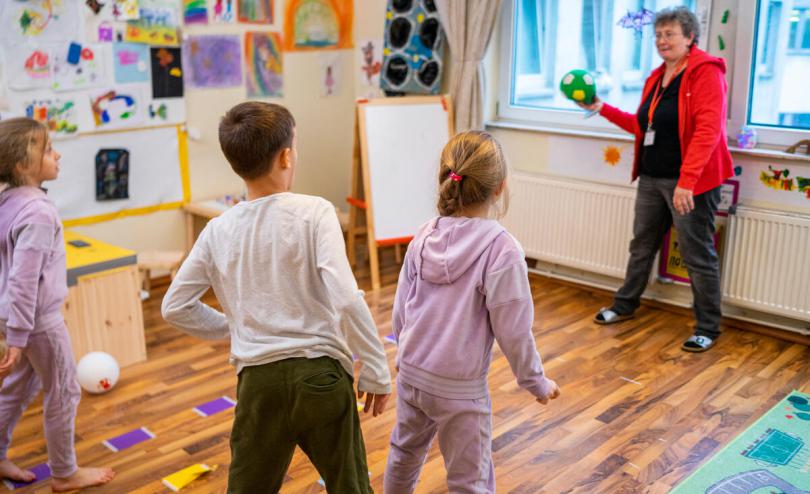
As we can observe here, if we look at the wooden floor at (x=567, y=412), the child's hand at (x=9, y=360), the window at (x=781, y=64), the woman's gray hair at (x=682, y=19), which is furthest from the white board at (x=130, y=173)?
the window at (x=781, y=64)

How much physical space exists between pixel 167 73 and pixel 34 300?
7.71 feet

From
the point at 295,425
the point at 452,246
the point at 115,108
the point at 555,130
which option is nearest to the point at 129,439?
the point at 295,425

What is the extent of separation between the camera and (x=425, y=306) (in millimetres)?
1798

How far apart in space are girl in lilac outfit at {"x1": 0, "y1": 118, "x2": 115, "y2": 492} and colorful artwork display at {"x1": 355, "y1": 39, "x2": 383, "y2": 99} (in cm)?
298

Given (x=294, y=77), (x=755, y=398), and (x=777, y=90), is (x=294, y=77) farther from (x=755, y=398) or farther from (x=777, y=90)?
(x=755, y=398)

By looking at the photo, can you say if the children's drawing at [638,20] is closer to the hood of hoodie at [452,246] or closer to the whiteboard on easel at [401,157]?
the whiteboard on easel at [401,157]

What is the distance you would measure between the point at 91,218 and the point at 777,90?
3358 millimetres

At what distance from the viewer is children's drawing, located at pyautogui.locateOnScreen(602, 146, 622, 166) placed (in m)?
4.12

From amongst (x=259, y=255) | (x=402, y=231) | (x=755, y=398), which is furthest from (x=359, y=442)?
(x=402, y=231)

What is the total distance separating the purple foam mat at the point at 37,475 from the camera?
2.47 m

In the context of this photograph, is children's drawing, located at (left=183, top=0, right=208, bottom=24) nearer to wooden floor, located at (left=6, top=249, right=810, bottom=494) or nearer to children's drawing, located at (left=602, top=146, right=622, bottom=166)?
wooden floor, located at (left=6, top=249, right=810, bottom=494)

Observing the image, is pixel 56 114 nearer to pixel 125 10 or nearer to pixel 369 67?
pixel 125 10

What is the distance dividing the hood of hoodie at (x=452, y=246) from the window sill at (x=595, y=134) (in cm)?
235

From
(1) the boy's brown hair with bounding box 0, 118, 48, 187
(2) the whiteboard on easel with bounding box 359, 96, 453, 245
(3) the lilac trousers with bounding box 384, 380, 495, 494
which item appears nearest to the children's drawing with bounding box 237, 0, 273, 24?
(2) the whiteboard on easel with bounding box 359, 96, 453, 245
